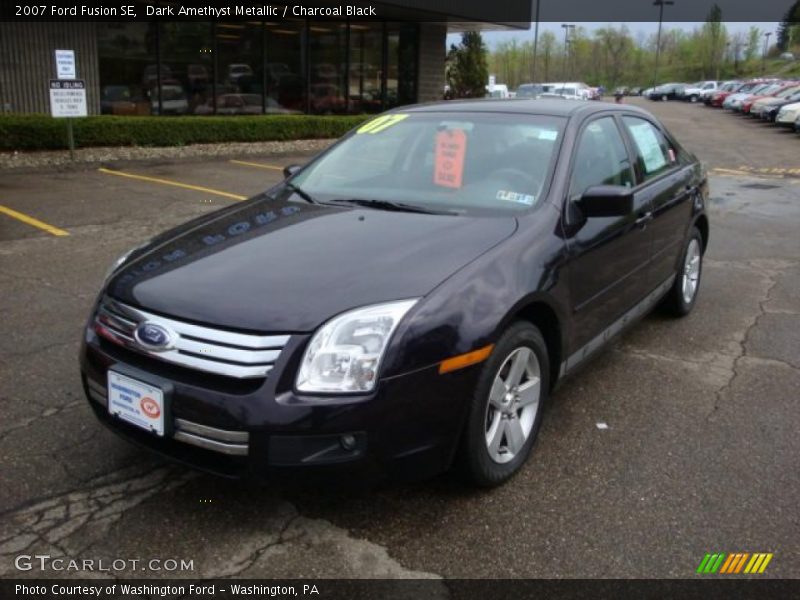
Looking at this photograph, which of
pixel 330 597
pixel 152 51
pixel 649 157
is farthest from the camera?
pixel 152 51

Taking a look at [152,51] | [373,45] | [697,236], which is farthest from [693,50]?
[697,236]

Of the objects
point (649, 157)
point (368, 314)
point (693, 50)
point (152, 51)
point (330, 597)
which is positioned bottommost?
point (330, 597)

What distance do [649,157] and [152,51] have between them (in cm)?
1414

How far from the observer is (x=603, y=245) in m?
3.76

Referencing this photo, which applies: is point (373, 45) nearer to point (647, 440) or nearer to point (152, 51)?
point (152, 51)

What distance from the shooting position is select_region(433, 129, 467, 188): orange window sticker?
3.73 meters

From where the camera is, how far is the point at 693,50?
107 meters

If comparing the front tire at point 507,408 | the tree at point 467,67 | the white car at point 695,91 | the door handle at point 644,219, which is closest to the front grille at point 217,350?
the front tire at point 507,408

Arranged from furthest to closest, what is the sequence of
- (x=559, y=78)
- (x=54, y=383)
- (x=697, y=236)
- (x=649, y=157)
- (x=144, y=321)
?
(x=559, y=78), (x=697, y=236), (x=649, y=157), (x=54, y=383), (x=144, y=321)

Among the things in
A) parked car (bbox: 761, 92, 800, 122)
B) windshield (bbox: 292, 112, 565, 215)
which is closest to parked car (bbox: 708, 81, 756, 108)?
parked car (bbox: 761, 92, 800, 122)

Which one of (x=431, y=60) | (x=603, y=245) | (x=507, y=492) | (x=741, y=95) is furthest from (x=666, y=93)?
(x=507, y=492)

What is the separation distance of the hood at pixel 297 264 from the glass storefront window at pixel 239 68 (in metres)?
15.1

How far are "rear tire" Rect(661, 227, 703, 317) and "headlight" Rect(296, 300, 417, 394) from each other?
11.1 feet

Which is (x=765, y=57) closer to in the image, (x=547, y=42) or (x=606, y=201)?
(x=547, y=42)
